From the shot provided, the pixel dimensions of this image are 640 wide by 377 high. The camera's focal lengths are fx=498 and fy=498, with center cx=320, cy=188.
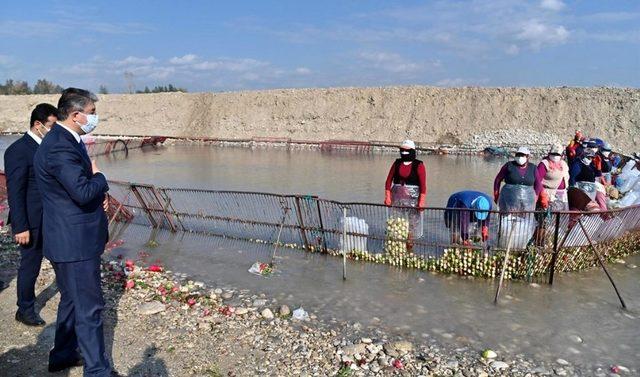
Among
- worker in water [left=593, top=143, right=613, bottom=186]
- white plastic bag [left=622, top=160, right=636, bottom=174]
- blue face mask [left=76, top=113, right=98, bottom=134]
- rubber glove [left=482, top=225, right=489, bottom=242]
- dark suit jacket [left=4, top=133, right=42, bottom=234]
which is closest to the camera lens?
blue face mask [left=76, top=113, right=98, bottom=134]

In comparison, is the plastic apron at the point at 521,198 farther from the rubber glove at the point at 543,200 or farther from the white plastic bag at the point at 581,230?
the white plastic bag at the point at 581,230

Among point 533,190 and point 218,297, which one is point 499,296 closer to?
point 533,190

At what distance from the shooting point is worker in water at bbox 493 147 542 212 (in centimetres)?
739

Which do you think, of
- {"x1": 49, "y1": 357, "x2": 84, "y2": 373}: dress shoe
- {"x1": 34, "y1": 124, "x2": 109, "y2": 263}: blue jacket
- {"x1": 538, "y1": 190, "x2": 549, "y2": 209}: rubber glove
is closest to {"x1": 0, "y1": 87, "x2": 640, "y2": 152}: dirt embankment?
{"x1": 538, "y1": 190, "x2": 549, "y2": 209}: rubber glove

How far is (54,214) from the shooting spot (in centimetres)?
336

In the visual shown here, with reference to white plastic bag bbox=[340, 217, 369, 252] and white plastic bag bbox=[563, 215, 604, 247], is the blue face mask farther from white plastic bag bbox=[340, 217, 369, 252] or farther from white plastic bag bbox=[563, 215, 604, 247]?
white plastic bag bbox=[563, 215, 604, 247]

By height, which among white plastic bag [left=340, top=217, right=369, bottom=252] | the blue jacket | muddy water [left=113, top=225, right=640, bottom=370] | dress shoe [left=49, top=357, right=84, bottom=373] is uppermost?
the blue jacket

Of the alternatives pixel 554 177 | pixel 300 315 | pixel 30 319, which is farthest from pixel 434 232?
pixel 30 319

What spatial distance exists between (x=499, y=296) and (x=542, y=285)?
30.9 inches

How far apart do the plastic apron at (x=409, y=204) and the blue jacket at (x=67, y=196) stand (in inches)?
195

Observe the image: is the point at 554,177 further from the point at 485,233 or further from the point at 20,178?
the point at 20,178

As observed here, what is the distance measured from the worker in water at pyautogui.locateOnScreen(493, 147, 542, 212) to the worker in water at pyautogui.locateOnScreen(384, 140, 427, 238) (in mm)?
1250

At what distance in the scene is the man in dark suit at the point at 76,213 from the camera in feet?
10.7

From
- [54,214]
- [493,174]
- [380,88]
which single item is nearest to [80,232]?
[54,214]
